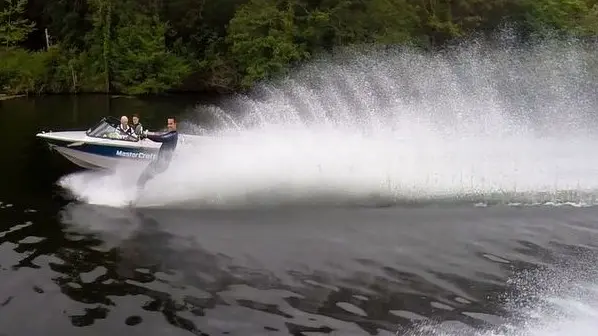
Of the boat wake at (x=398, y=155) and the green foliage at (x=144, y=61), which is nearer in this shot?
the boat wake at (x=398, y=155)

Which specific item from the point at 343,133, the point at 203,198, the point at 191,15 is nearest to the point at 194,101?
the point at 191,15

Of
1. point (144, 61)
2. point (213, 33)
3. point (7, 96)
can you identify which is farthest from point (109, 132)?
point (213, 33)

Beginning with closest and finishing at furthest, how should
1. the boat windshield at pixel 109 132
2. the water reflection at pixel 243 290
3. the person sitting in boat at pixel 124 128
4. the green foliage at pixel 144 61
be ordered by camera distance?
1. the water reflection at pixel 243 290
2. the boat windshield at pixel 109 132
3. the person sitting in boat at pixel 124 128
4. the green foliage at pixel 144 61

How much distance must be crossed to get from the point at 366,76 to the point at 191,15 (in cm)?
2123

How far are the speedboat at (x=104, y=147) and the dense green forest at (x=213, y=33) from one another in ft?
91.8

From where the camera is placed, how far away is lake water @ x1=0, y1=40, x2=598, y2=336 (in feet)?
34.9

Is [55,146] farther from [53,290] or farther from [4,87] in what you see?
[4,87]

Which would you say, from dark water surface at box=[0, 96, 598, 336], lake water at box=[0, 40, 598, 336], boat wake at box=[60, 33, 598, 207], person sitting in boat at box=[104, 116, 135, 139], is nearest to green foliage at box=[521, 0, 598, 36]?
boat wake at box=[60, 33, 598, 207]

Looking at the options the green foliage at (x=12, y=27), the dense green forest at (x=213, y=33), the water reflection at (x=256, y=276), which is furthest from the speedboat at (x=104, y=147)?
the green foliage at (x=12, y=27)

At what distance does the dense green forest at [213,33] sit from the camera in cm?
4662

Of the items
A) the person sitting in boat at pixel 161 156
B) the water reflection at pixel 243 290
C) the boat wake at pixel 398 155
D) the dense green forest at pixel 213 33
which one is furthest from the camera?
the dense green forest at pixel 213 33

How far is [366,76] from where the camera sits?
41000mm

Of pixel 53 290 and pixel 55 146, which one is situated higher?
pixel 55 146

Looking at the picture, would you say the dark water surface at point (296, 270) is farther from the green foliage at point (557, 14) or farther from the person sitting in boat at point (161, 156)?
the green foliage at point (557, 14)
